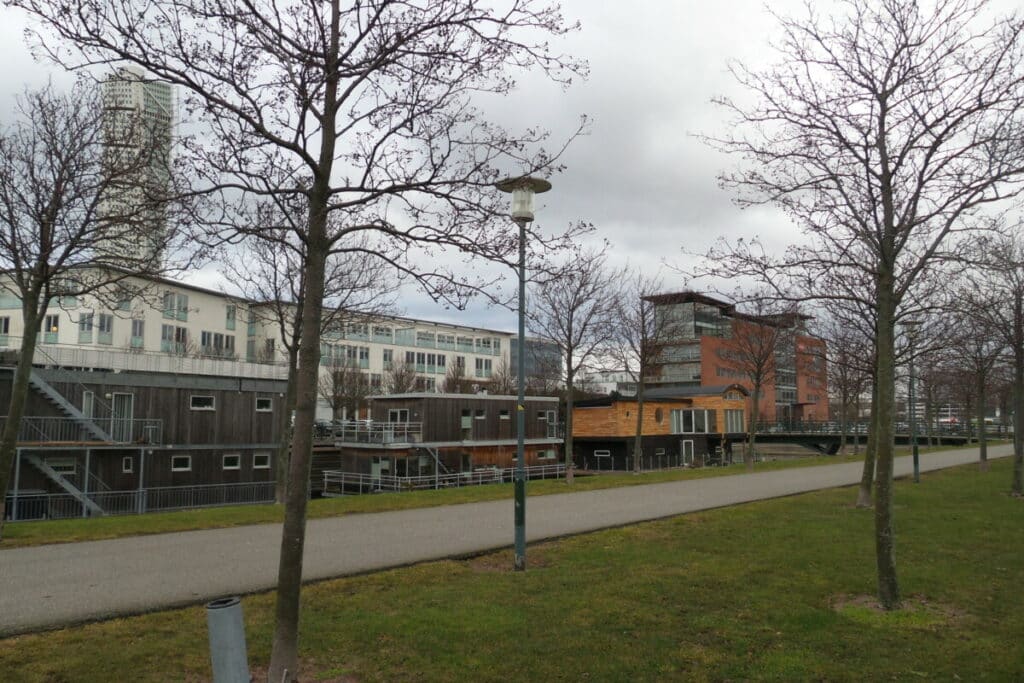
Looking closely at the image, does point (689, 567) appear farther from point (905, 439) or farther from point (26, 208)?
point (905, 439)

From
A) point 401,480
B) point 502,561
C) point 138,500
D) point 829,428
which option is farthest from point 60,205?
point 829,428

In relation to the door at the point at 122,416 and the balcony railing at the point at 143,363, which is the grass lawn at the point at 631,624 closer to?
the door at the point at 122,416

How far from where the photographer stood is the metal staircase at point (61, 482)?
2202 cm

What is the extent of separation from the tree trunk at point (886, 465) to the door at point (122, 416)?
23.6m

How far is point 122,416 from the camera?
25312 mm

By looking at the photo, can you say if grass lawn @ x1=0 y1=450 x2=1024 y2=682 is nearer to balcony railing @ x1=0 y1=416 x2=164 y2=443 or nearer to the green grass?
the green grass

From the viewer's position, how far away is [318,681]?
5.29 m

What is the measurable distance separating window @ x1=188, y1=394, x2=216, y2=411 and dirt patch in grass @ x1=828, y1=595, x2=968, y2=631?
24.4m

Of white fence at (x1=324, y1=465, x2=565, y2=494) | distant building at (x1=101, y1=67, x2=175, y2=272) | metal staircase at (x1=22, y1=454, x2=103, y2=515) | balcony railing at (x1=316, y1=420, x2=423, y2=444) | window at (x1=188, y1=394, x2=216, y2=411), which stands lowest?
white fence at (x1=324, y1=465, x2=565, y2=494)

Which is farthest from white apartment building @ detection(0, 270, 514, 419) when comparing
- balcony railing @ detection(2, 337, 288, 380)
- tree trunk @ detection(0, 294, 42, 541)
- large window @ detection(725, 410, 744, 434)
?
Result: large window @ detection(725, 410, 744, 434)

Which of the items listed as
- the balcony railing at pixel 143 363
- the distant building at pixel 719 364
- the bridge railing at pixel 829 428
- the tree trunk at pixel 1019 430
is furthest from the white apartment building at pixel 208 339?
the bridge railing at pixel 829 428

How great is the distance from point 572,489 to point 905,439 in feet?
161

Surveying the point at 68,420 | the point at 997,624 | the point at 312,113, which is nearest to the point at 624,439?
the point at 68,420

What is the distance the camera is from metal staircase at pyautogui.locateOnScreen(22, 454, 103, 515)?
22.0 metres
